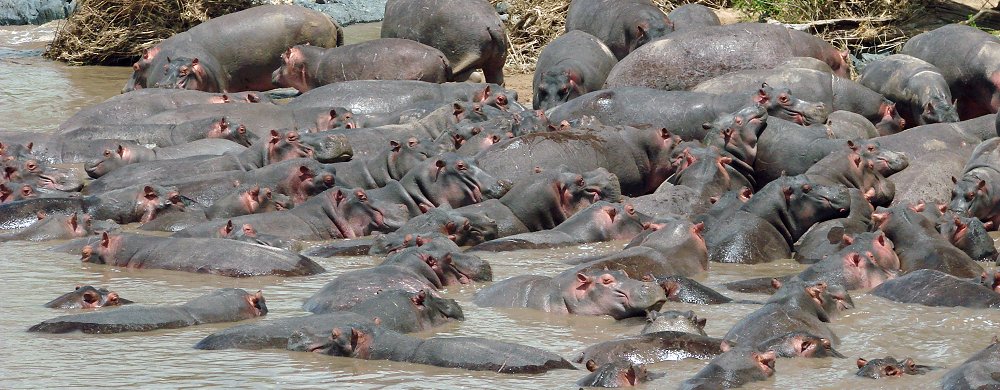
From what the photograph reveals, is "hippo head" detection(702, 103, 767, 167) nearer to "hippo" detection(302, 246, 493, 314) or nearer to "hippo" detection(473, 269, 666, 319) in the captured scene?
"hippo" detection(302, 246, 493, 314)

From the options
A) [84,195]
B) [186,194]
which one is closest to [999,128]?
[186,194]

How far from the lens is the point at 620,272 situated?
6.31 m

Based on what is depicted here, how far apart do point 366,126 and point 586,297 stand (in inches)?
212

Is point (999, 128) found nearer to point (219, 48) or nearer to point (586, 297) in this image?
point (586, 297)

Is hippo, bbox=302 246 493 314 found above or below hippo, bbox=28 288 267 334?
below

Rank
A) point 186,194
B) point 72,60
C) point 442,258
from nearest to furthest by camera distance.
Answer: point 442,258 → point 186,194 → point 72,60

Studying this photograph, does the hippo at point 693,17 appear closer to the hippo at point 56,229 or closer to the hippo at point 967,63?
the hippo at point 967,63

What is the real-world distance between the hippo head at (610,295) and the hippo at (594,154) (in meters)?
2.77

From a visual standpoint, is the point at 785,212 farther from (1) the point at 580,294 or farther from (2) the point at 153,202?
(2) the point at 153,202

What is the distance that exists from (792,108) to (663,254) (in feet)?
11.2

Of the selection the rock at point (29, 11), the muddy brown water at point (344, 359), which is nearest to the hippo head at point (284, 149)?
the muddy brown water at point (344, 359)

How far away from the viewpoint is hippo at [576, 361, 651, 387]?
4.81m

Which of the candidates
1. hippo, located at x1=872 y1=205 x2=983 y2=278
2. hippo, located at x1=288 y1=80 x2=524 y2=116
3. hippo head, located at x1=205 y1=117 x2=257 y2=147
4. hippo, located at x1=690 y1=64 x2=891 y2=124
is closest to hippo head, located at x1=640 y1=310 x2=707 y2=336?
hippo, located at x1=872 y1=205 x2=983 y2=278

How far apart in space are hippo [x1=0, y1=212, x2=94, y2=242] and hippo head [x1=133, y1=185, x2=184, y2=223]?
1.51 ft
